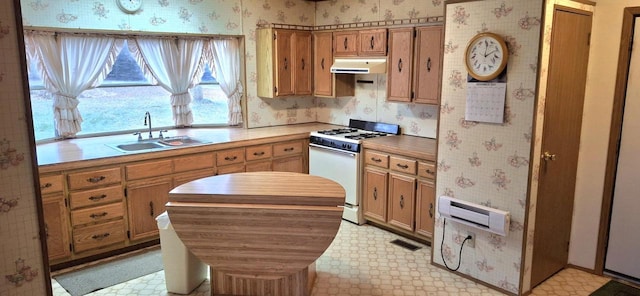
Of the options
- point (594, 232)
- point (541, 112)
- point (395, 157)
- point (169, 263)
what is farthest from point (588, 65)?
point (169, 263)

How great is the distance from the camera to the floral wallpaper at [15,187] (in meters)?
1.56

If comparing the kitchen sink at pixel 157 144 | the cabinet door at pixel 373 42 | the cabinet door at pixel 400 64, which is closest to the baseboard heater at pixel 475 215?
the cabinet door at pixel 400 64

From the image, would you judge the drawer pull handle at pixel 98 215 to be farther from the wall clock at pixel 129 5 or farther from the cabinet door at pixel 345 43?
the cabinet door at pixel 345 43

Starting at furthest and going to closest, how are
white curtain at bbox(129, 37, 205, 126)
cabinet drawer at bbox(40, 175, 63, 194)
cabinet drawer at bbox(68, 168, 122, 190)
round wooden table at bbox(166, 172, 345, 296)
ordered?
white curtain at bbox(129, 37, 205, 126) < cabinet drawer at bbox(68, 168, 122, 190) < cabinet drawer at bbox(40, 175, 63, 194) < round wooden table at bbox(166, 172, 345, 296)

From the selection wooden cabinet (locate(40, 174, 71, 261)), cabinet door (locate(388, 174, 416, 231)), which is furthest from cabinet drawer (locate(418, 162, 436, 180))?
wooden cabinet (locate(40, 174, 71, 261))

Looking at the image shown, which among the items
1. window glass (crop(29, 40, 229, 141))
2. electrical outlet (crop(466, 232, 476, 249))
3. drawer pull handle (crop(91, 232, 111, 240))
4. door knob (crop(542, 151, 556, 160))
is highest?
window glass (crop(29, 40, 229, 141))

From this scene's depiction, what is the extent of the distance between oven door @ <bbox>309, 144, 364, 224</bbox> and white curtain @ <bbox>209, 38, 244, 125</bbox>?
3.74 feet

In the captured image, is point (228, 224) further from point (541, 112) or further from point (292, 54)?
point (292, 54)

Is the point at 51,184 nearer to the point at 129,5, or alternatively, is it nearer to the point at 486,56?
the point at 129,5

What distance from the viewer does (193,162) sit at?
4191 millimetres

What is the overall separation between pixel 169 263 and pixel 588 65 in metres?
3.35

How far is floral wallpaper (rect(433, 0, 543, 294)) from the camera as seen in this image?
9.73 ft

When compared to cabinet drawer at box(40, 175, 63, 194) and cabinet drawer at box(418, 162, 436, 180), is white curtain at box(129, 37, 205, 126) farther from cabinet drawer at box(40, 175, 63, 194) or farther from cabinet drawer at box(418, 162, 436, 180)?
→ cabinet drawer at box(418, 162, 436, 180)

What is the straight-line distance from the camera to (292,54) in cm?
515
